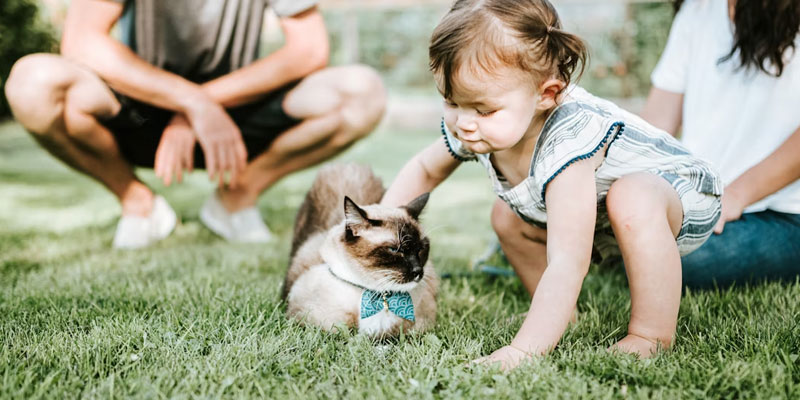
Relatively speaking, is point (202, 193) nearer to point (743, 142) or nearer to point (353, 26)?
point (743, 142)

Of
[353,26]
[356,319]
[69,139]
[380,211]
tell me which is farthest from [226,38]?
[353,26]

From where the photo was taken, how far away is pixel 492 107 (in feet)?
5.46

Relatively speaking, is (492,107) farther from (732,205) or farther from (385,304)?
(732,205)

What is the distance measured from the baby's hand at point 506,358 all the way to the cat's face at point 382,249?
35 cm

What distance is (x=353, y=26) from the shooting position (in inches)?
375

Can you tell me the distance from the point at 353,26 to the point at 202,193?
5407 millimetres

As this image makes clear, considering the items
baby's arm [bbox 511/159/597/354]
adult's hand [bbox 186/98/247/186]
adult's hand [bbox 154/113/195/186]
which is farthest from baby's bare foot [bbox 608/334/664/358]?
adult's hand [bbox 154/113/195/186]

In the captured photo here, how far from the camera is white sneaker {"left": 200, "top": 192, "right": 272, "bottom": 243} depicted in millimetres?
3459

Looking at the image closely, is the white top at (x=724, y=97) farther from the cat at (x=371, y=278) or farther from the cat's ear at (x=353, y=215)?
the cat's ear at (x=353, y=215)

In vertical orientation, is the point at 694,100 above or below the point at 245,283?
above

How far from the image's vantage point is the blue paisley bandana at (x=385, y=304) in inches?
73.7

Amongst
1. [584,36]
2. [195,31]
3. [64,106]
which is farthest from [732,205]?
[584,36]

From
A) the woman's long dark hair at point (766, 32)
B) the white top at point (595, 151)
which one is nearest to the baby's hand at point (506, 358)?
the white top at point (595, 151)

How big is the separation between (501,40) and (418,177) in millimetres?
747
